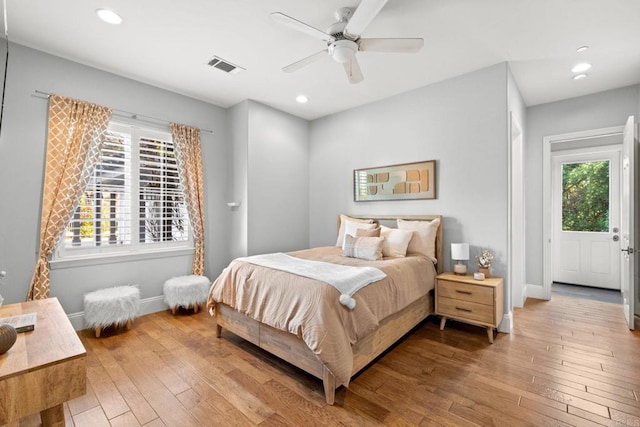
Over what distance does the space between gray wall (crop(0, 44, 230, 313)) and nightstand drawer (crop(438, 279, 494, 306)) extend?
340 centimetres

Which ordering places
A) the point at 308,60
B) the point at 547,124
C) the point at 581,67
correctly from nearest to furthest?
the point at 308,60 < the point at 581,67 < the point at 547,124

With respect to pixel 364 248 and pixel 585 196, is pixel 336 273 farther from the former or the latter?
pixel 585 196

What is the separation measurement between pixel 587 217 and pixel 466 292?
142 inches

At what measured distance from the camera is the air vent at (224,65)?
3.14 meters

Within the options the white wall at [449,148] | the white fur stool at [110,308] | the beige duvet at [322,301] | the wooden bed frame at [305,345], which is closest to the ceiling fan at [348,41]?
the white wall at [449,148]

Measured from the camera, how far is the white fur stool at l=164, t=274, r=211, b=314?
140 inches

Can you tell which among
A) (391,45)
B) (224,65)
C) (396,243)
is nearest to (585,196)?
(396,243)

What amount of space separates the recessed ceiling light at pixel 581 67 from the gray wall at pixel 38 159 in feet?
16.1

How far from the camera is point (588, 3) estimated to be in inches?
88.7

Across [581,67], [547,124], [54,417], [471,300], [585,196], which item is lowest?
[54,417]

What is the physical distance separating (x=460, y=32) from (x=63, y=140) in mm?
4092

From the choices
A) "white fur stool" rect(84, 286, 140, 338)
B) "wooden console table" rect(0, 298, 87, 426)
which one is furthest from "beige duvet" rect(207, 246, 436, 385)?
"wooden console table" rect(0, 298, 87, 426)

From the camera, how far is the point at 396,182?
404cm

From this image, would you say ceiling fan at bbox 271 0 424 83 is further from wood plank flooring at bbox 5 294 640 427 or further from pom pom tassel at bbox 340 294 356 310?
wood plank flooring at bbox 5 294 640 427
